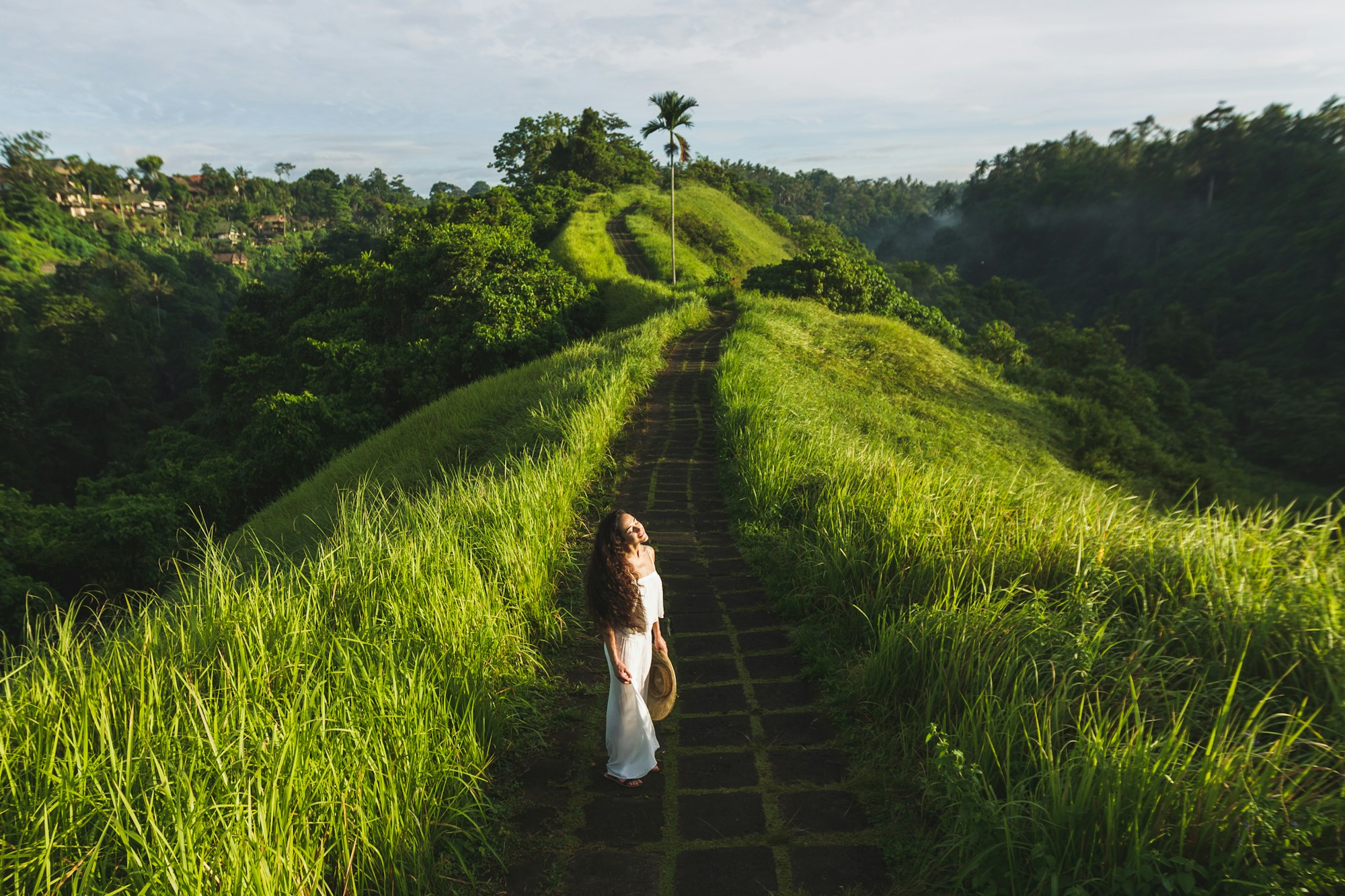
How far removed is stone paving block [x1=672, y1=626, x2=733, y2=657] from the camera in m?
4.22

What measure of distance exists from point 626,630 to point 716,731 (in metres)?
0.69

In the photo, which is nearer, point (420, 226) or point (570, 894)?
point (570, 894)

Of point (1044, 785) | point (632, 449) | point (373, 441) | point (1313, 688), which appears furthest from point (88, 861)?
point (373, 441)

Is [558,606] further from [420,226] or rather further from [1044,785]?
[420,226]

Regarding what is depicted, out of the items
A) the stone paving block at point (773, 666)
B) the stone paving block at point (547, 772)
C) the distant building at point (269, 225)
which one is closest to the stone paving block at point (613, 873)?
the stone paving block at point (547, 772)

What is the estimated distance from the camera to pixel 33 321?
1569 inches

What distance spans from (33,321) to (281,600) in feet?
164

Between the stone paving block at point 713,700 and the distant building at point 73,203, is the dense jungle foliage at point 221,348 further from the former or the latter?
the stone paving block at point 713,700

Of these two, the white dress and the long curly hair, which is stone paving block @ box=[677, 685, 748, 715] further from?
the long curly hair

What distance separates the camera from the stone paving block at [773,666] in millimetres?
3949

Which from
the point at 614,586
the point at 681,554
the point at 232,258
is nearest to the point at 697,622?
the point at 681,554

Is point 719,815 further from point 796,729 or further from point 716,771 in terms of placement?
point 796,729

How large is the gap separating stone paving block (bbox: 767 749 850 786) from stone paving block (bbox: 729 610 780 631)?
4.11 feet

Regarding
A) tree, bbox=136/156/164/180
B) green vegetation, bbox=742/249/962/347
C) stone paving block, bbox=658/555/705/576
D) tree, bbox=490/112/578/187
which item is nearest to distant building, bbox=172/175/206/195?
tree, bbox=136/156/164/180
